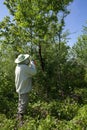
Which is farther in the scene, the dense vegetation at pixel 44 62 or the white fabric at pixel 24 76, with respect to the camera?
the dense vegetation at pixel 44 62

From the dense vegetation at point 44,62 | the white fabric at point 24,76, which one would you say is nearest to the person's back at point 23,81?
the white fabric at point 24,76

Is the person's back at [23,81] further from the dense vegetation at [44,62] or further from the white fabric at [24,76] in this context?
the dense vegetation at [44,62]

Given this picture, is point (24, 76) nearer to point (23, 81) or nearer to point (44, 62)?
point (23, 81)

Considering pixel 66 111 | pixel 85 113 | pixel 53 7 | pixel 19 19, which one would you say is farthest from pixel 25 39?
pixel 85 113

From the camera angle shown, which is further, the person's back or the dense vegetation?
the dense vegetation

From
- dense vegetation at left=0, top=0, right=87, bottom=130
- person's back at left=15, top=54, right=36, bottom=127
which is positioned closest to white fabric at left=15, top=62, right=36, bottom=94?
person's back at left=15, top=54, right=36, bottom=127

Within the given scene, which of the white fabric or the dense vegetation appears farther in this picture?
the dense vegetation

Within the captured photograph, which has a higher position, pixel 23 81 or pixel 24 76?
pixel 24 76

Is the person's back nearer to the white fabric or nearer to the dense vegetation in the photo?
the white fabric

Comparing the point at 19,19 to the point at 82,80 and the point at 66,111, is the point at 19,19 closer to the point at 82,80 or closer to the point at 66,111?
the point at 82,80

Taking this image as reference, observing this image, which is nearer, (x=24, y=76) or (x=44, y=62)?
(x=24, y=76)

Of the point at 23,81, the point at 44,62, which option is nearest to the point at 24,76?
the point at 23,81

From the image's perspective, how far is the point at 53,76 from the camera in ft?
47.2

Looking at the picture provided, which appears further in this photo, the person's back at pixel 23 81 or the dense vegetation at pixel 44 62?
the dense vegetation at pixel 44 62
